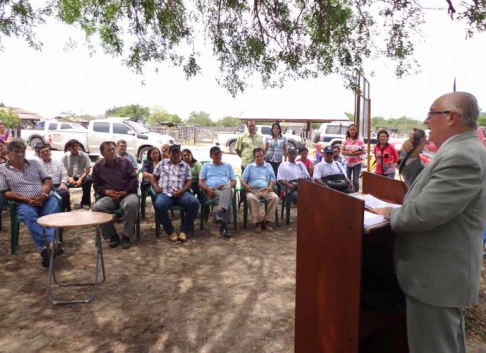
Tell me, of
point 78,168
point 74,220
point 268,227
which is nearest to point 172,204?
point 268,227

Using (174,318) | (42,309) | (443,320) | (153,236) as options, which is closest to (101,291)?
(42,309)

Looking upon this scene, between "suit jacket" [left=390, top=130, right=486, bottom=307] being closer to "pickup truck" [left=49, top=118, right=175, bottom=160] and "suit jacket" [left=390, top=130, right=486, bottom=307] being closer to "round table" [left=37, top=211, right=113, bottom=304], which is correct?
"round table" [left=37, top=211, right=113, bottom=304]

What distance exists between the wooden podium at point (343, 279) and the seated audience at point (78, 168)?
5.67 metres

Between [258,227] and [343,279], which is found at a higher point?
[343,279]

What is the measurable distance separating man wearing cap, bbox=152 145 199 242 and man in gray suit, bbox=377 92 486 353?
376 centimetres

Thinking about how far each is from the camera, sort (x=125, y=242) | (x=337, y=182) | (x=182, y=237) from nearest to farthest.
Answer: (x=125, y=242) → (x=182, y=237) → (x=337, y=182)

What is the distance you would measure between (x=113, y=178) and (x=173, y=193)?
851 mm

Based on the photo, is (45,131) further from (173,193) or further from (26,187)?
(173,193)

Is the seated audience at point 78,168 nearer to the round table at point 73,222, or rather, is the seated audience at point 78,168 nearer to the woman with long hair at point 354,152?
the round table at point 73,222

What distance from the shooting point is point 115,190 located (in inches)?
198

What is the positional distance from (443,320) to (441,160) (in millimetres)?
696

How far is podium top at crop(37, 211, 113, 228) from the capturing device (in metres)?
3.13

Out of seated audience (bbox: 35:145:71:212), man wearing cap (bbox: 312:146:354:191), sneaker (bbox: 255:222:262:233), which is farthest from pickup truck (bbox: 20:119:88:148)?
sneaker (bbox: 255:222:262:233)

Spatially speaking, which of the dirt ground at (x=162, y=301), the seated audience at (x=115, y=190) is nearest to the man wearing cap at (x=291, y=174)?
the dirt ground at (x=162, y=301)
